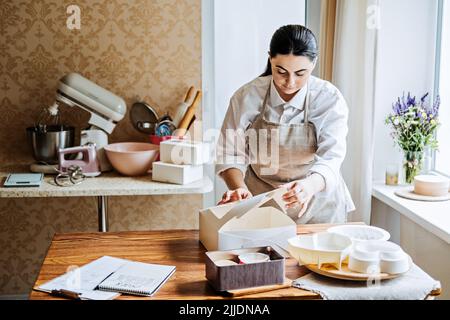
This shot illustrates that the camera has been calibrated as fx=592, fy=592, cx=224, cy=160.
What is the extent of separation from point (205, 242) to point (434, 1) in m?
1.91

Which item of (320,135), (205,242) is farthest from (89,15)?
(205,242)

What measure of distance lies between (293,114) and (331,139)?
24 cm

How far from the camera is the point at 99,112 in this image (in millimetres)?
2904

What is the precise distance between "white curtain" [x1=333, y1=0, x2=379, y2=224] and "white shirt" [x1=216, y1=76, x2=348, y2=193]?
59 cm

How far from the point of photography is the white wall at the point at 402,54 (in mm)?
2947

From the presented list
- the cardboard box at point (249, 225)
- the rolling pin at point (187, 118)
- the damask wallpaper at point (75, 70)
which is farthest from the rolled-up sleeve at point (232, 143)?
the damask wallpaper at point (75, 70)

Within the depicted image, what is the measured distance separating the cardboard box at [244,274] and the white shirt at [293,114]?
0.76 meters

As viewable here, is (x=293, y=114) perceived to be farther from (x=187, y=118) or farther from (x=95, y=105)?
(x=95, y=105)

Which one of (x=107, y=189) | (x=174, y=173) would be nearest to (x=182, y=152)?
(x=174, y=173)

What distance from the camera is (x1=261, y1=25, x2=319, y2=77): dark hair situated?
2.11 meters

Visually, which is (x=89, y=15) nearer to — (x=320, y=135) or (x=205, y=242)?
(x=320, y=135)

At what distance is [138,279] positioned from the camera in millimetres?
1516

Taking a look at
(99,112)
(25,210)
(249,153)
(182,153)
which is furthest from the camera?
(25,210)

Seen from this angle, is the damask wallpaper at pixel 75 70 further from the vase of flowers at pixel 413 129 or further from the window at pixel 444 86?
the window at pixel 444 86
